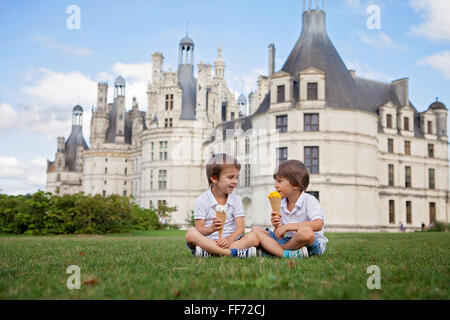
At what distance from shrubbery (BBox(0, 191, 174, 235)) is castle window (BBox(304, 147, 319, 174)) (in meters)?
15.5

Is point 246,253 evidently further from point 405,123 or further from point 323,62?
point 405,123

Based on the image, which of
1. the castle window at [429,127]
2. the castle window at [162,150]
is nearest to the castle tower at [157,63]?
the castle window at [162,150]

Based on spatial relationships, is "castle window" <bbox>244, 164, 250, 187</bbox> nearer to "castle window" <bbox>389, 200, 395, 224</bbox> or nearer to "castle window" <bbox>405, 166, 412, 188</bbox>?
"castle window" <bbox>389, 200, 395, 224</bbox>

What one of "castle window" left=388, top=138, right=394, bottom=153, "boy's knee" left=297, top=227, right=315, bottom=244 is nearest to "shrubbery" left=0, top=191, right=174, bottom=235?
"boy's knee" left=297, top=227, right=315, bottom=244

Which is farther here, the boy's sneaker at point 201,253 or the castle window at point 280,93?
the castle window at point 280,93

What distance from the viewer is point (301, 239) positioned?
5.66 m

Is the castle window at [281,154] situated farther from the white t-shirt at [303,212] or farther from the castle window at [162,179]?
the white t-shirt at [303,212]

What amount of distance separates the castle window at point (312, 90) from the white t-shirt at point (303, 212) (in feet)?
88.8

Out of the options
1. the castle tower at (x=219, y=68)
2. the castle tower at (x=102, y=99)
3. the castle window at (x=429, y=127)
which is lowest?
the castle window at (x=429, y=127)

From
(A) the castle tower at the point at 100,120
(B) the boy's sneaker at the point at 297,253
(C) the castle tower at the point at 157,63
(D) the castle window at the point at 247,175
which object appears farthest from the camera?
(A) the castle tower at the point at 100,120

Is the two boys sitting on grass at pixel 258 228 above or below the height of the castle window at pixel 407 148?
below

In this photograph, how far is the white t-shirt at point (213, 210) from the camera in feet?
19.6

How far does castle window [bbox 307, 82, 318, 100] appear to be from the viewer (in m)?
32.2

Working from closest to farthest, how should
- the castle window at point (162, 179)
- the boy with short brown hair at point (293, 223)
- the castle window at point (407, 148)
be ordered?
the boy with short brown hair at point (293, 223) → the castle window at point (407, 148) → the castle window at point (162, 179)
